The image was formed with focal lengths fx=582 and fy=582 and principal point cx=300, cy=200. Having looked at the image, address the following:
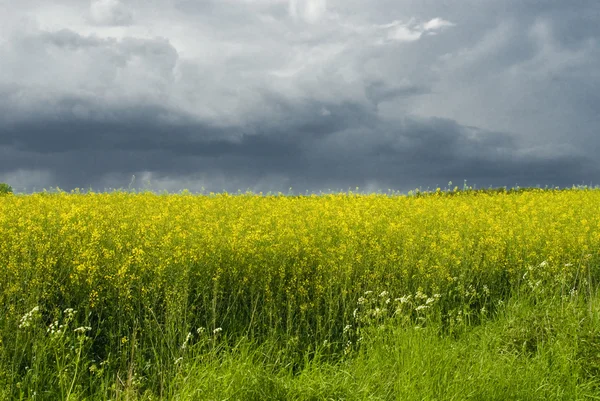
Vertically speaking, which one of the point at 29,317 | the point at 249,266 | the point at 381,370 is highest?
the point at 249,266

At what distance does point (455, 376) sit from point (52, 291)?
4392 millimetres

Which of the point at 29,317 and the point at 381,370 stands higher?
the point at 29,317

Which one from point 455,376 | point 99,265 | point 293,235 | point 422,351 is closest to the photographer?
point 455,376

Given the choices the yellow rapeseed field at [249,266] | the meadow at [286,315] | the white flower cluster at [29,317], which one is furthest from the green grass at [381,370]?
the yellow rapeseed field at [249,266]

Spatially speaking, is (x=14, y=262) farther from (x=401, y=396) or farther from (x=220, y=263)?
(x=401, y=396)

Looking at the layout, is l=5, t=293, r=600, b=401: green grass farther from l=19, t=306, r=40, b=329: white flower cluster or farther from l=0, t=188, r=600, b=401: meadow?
l=19, t=306, r=40, b=329: white flower cluster

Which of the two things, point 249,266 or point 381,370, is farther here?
point 249,266

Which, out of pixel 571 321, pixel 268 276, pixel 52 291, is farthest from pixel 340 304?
→ pixel 52 291

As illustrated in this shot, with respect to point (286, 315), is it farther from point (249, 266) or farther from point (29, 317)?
point (29, 317)

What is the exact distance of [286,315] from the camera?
702 cm

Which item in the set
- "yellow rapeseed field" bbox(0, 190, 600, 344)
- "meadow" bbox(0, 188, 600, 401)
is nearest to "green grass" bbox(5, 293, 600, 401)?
"meadow" bbox(0, 188, 600, 401)

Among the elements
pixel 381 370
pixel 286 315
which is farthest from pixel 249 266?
pixel 381 370

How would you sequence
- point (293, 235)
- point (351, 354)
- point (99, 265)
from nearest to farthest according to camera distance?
1. point (351, 354)
2. point (99, 265)
3. point (293, 235)

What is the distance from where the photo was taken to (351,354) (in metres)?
5.89
